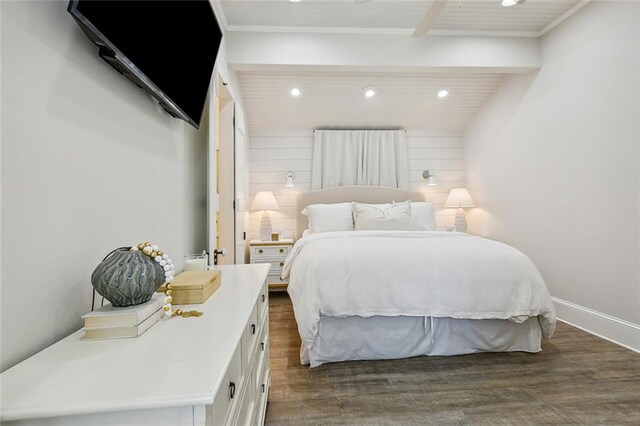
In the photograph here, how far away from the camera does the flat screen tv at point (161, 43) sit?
876mm

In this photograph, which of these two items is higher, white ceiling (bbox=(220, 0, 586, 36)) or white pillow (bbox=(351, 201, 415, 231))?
white ceiling (bbox=(220, 0, 586, 36))

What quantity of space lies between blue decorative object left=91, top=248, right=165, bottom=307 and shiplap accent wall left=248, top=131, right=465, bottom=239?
3350mm

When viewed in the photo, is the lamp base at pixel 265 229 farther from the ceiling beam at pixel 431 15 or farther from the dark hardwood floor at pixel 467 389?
the ceiling beam at pixel 431 15

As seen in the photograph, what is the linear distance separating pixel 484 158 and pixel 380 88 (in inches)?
66.2

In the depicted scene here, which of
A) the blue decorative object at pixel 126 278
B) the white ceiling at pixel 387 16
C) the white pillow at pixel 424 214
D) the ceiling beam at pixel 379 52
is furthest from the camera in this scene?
the white pillow at pixel 424 214

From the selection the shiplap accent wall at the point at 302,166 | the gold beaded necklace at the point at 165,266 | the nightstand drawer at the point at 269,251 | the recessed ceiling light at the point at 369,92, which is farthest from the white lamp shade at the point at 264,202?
the gold beaded necklace at the point at 165,266

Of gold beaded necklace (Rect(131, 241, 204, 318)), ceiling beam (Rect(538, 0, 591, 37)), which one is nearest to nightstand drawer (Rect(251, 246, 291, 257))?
gold beaded necklace (Rect(131, 241, 204, 318))

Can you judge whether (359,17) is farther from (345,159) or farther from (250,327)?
(250,327)

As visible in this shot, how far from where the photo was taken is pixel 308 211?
3.97 meters

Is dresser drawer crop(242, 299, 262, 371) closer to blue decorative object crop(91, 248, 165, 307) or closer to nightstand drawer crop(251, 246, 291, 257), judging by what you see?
blue decorative object crop(91, 248, 165, 307)

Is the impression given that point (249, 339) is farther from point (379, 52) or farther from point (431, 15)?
point (379, 52)

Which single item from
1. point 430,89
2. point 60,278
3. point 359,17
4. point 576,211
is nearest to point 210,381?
point 60,278

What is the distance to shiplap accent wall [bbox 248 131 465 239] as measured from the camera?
433 centimetres

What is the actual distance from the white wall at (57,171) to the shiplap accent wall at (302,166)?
3076 mm
